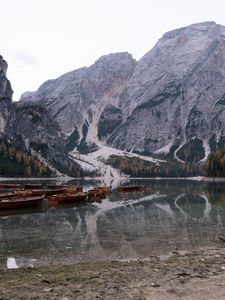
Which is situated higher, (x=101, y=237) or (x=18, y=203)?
(x=18, y=203)

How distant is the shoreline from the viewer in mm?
18312

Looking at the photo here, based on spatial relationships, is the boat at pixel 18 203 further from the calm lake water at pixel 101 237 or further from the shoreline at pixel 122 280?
the shoreline at pixel 122 280

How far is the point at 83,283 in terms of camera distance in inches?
814

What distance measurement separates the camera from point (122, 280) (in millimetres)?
21234

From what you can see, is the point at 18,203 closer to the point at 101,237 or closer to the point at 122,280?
the point at 101,237

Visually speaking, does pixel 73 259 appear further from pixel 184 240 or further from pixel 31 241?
pixel 184 240

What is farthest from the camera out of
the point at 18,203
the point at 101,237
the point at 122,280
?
the point at 18,203

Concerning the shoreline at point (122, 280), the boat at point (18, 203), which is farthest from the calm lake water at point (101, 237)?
the boat at point (18, 203)

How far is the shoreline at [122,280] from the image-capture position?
18312 millimetres

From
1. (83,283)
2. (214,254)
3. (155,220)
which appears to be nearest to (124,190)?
(155,220)

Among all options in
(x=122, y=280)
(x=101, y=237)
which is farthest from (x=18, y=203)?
(x=122, y=280)

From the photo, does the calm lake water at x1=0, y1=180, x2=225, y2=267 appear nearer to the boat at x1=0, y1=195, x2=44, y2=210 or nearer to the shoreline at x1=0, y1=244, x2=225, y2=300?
the shoreline at x1=0, y1=244, x2=225, y2=300

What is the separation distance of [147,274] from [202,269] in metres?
3.55

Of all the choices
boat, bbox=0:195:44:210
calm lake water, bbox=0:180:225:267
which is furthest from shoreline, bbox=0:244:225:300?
boat, bbox=0:195:44:210
